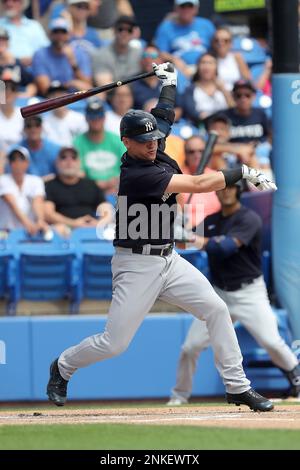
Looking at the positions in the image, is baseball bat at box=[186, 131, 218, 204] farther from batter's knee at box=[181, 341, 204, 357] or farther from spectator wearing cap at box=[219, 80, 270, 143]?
spectator wearing cap at box=[219, 80, 270, 143]

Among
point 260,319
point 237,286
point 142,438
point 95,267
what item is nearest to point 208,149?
point 237,286

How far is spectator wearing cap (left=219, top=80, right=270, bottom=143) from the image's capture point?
34.5 feet

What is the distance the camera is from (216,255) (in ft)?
26.9

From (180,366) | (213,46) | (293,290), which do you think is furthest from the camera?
(213,46)

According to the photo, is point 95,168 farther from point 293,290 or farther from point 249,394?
point 249,394

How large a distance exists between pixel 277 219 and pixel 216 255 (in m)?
0.78

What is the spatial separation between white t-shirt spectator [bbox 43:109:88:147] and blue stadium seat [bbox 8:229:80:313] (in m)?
1.71

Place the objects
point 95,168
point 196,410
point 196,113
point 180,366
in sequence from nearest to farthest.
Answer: point 196,410
point 180,366
point 95,168
point 196,113

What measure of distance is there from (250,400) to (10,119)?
4843mm

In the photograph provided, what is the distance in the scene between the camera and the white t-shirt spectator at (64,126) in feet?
33.5

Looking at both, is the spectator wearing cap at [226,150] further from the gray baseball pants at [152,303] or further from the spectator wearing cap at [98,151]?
the gray baseball pants at [152,303]

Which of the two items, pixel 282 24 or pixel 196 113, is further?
pixel 196 113

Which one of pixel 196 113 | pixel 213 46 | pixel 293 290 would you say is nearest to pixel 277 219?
pixel 293 290

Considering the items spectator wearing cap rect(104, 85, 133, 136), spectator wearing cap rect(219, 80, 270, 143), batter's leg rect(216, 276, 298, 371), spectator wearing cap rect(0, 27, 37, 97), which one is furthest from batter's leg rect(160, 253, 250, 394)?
spectator wearing cap rect(0, 27, 37, 97)
